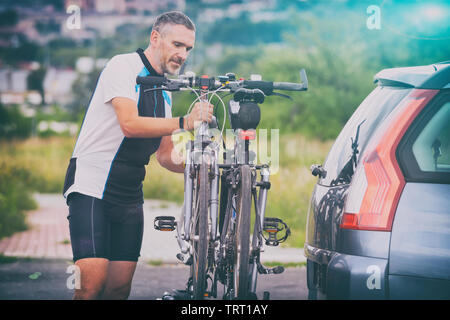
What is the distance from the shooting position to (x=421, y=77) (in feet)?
12.3

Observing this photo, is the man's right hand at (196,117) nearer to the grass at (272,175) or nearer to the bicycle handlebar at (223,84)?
the bicycle handlebar at (223,84)

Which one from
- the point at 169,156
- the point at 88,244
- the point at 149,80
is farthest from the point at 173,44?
the point at 88,244

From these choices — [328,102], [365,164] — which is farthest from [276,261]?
[328,102]

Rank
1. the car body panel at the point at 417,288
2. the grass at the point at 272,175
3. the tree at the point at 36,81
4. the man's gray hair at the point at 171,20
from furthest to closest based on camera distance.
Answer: the tree at the point at 36,81
the grass at the point at 272,175
the man's gray hair at the point at 171,20
the car body panel at the point at 417,288

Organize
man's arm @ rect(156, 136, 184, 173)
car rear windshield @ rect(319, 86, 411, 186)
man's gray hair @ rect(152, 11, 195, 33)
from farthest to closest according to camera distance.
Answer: man's arm @ rect(156, 136, 184, 173) → man's gray hair @ rect(152, 11, 195, 33) → car rear windshield @ rect(319, 86, 411, 186)

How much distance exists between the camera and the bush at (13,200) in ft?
33.3

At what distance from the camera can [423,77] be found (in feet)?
12.3

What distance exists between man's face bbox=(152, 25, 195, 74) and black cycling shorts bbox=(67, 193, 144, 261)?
3.18 feet

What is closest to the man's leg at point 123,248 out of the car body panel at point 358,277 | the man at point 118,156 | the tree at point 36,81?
the man at point 118,156

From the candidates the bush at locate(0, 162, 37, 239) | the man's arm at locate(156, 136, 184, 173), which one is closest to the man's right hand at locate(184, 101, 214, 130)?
the man's arm at locate(156, 136, 184, 173)

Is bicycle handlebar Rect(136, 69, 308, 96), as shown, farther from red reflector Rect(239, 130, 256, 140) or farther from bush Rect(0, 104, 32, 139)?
bush Rect(0, 104, 32, 139)

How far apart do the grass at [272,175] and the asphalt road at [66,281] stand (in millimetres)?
2038

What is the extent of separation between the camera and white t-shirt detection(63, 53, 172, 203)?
4297 mm
